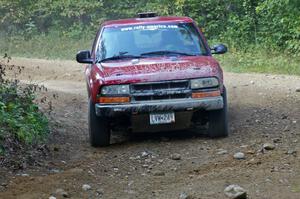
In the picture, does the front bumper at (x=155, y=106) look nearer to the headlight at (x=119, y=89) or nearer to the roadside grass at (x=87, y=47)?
the headlight at (x=119, y=89)

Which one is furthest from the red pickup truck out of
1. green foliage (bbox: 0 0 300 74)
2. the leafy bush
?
green foliage (bbox: 0 0 300 74)

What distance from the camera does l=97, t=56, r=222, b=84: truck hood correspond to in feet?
26.3

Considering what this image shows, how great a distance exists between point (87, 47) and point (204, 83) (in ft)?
59.1

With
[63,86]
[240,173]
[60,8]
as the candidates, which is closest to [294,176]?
[240,173]

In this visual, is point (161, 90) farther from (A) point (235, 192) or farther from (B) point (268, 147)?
(A) point (235, 192)

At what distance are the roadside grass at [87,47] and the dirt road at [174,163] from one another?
→ 5253 millimetres

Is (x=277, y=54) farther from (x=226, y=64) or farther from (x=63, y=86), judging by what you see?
(x=63, y=86)

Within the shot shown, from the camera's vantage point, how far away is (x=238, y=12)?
→ 22.8 m

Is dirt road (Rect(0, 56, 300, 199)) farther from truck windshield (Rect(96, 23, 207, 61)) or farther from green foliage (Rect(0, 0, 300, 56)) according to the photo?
green foliage (Rect(0, 0, 300, 56))

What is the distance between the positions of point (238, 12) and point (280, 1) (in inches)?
220

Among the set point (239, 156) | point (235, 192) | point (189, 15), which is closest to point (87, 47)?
point (189, 15)

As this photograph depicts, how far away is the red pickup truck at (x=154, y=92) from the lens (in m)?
8.00

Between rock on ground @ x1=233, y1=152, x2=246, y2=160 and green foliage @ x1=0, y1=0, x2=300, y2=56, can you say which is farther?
green foliage @ x1=0, y1=0, x2=300, y2=56

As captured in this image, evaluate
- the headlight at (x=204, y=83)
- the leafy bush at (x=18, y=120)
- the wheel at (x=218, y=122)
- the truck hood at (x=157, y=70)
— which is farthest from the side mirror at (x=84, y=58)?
the wheel at (x=218, y=122)
